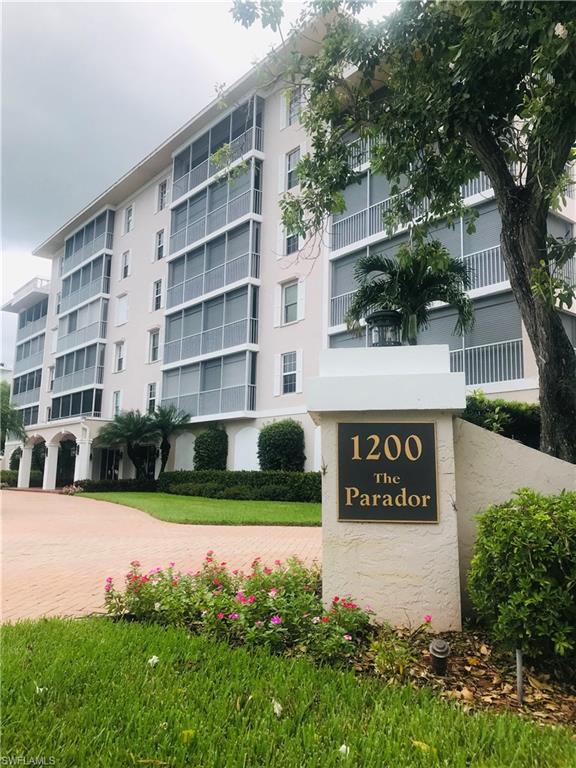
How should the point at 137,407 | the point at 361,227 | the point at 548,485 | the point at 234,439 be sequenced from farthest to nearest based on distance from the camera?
1. the point at 137,407
2. the point at 234,439
3. the point at 361,227
4. the point at 548,485

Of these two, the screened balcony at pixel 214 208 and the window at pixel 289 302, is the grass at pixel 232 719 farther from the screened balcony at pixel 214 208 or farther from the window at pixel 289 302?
the screened balcony at pixel 214 208

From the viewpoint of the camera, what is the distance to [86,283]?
3866cm

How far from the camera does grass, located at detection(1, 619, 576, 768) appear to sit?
7.88 feet

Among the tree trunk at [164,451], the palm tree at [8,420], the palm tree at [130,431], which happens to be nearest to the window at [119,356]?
the palm tree at [130,431]

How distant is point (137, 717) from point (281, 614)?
1318mm

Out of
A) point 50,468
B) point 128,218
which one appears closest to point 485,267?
point 128,218

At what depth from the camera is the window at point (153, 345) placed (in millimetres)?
31956

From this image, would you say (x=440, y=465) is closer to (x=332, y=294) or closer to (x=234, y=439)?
(x=332, y=294)

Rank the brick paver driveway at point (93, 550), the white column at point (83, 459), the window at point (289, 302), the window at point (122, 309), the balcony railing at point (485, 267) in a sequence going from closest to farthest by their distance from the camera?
the brick paver driveway at point (93, 550) → the balcony railing at point (485, 267) → the window at point (289, 302) → the white column at point (83, 459) → the window at point (122, 309)

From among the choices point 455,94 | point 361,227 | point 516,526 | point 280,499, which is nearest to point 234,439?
point 280,499

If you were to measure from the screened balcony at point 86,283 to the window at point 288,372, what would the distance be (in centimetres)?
1788

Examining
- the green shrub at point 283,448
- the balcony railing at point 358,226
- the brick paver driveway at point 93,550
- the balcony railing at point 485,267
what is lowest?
the brick paver driveway at point 93,550

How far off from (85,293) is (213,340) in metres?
15.8

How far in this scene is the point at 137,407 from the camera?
32.2m
